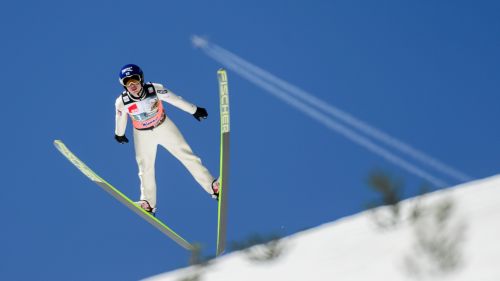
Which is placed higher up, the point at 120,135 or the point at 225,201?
the point at 120,135

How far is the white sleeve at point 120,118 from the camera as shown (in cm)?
1231

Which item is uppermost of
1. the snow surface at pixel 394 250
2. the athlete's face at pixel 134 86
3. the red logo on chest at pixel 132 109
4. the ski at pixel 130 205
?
the athlete's face at pixel 134 86

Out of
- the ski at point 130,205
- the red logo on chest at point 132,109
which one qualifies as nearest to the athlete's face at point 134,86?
the red logo on chest at point 132,109

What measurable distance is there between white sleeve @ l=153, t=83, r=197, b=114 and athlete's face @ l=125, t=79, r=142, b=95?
342 millimetres

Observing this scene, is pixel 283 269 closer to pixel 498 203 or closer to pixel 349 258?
pixel 349 258

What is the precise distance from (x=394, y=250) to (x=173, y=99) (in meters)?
5.37

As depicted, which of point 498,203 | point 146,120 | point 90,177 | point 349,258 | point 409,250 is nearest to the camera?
point 409,250

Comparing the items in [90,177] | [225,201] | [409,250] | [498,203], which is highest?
[90,177]

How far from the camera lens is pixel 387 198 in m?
9.93

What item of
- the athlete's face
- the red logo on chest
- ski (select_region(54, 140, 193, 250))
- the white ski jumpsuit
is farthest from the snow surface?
the athlete's face

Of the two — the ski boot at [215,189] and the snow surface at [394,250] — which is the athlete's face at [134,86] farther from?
the snow surface at [394,250]

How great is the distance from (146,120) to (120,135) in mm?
488

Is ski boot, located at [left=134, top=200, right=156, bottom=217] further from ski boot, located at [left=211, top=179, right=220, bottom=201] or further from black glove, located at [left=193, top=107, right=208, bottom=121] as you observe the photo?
black glove, located at [left=193, top=107, right=208, bottom=121]

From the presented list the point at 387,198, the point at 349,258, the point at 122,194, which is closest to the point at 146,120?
the point at 122,194
